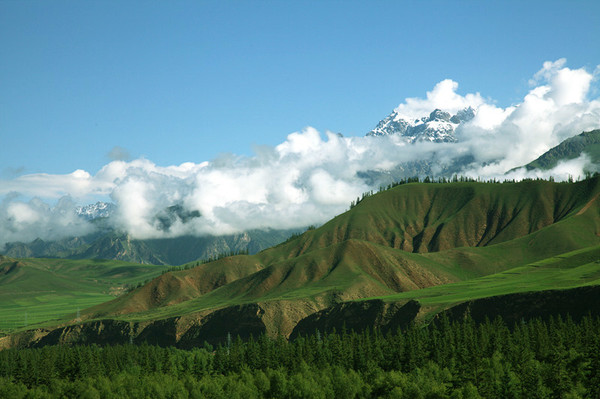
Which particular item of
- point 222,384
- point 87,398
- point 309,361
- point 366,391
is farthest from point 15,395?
point 366,391

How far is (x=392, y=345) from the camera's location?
187750mm

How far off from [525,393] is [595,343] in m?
32.3

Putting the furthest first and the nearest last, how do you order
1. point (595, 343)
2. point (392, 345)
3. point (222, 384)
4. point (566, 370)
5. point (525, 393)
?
point (392, 345) → point (222, 384) → point (595, 343) → point (566, 370) → point (525, 393)

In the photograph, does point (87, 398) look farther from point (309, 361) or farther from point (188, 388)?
point (309, 361)

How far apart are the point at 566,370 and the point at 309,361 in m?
71.6

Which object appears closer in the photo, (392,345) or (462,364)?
(462,364)

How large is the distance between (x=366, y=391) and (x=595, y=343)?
52.8 m

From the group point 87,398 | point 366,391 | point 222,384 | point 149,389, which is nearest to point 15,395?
point 87,398

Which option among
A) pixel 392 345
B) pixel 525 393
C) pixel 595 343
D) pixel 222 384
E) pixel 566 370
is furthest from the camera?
pixel 392 345

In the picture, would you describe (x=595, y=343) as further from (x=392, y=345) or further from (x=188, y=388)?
(x=188, y=388)

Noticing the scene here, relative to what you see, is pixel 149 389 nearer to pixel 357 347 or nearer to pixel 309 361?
pixel 309 361

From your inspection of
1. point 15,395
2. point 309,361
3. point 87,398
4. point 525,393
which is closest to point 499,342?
point 525,393

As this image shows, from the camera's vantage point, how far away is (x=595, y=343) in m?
150

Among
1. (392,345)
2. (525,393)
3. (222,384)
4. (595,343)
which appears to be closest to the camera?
(525,393)
